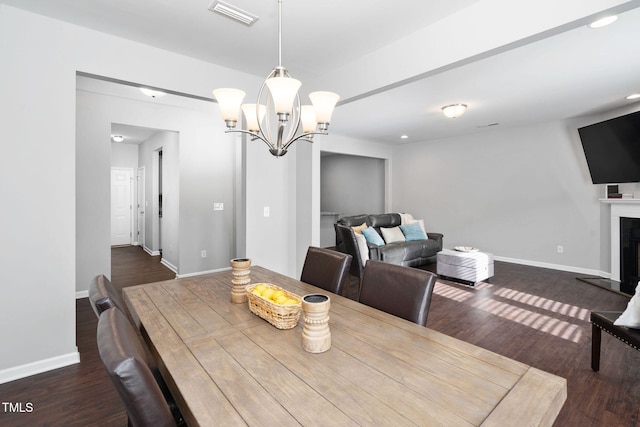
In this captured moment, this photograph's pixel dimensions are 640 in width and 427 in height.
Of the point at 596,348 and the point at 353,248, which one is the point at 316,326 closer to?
the point at 596,348

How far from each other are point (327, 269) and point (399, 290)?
1.85 ft

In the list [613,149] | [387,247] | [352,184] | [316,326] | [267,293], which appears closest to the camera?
[316,326]

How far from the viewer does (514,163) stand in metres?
5.90

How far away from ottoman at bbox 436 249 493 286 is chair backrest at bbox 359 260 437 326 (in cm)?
329

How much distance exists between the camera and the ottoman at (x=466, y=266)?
4452mm

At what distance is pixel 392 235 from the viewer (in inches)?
224

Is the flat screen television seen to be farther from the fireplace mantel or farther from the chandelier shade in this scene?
the chandelier shade

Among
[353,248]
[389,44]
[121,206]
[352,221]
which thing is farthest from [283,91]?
[121,206]

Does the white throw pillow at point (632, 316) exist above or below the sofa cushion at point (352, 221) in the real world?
below

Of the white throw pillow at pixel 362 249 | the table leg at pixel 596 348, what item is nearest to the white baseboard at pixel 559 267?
the white throw pillow at pixel 362 249

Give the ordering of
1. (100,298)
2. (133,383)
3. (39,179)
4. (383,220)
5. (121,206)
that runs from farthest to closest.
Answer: (121,206), (383,220), (39,179), (100,298), (133,383)

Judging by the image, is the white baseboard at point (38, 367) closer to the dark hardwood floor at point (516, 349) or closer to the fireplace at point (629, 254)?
the dark hardwood floor at point (516, 349)

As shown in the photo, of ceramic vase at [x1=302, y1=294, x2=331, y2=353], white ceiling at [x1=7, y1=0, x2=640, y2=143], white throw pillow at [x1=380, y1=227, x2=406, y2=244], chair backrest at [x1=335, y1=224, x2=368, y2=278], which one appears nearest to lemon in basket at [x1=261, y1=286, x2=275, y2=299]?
ceramic vase at [x1=302, y1=294, x2=331, y2=353]

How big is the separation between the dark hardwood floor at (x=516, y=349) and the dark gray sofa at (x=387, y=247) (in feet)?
1.99
